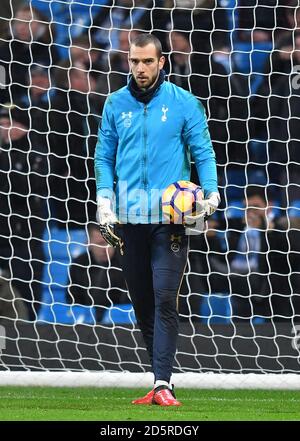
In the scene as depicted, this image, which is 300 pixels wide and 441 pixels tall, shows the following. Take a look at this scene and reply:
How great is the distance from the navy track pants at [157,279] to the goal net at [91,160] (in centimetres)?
245

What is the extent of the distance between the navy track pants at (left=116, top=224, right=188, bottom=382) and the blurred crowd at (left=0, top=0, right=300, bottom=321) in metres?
2.64

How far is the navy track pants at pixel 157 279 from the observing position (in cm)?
594

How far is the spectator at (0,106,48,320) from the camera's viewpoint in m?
8.91

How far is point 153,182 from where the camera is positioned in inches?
238

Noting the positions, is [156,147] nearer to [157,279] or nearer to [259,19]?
[157,279]

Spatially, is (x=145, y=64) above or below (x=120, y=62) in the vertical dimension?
above

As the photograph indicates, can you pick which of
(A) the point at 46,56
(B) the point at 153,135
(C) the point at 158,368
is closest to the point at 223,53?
(A) the point at 46,56

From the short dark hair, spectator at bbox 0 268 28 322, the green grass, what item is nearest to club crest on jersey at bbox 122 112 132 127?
the short dark hair

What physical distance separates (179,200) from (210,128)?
3.05m

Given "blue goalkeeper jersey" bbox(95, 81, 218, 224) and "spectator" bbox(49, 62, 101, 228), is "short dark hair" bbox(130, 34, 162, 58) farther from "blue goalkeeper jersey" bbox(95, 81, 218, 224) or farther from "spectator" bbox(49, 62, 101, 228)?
"spectator" bbox(49, 62, 101, 228)

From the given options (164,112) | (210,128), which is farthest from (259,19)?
(164,112)

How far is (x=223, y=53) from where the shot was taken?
8.82 meters

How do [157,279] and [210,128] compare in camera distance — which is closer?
[157,279]
